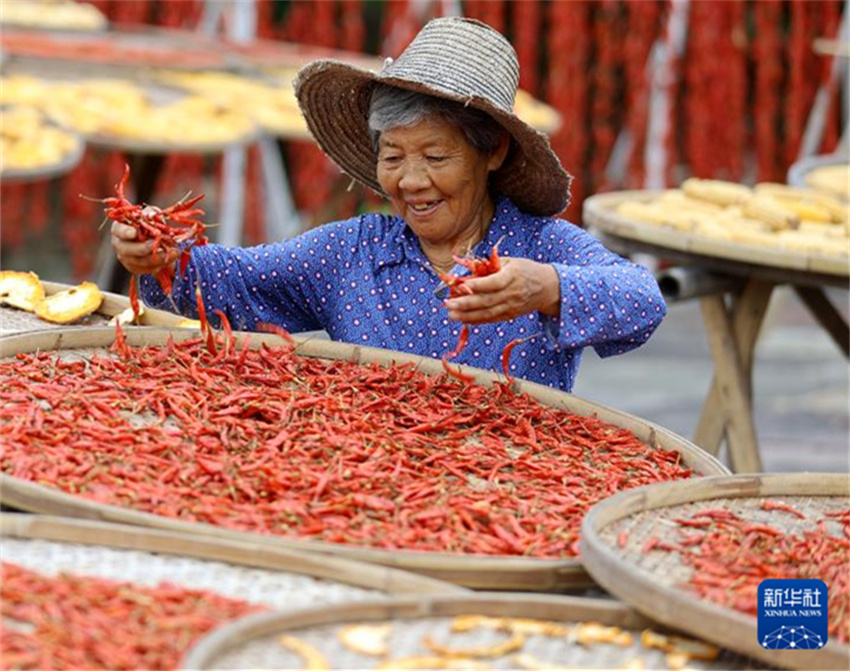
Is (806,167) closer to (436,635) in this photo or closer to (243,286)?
(243,286)

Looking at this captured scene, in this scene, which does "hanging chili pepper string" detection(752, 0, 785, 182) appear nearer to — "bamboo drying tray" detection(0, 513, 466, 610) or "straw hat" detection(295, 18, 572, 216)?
"straw hat" detection(295, 18, 572, 216)

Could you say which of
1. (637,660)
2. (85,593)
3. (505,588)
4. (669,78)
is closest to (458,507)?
(505,588)

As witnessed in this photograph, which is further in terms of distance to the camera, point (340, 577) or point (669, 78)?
point (669, 78)

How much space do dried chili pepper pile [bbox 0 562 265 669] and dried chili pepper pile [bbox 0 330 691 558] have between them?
260 mm

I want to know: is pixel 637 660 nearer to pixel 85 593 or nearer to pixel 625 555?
pixel 625 555

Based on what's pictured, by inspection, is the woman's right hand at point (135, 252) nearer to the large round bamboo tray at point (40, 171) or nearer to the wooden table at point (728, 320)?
the wooden table at point (728, 320)

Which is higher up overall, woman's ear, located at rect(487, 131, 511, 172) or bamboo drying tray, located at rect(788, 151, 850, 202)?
woman's ear, located at rect(487, 131, 511, 172)

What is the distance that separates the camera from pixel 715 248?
4863 millimetres

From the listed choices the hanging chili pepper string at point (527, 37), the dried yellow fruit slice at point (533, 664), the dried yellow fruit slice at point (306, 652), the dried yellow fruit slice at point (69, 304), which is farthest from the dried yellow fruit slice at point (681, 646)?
the hanging chili pepper string at point (527, 37)

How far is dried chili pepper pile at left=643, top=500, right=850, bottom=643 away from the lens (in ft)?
6.86

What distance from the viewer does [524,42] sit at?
11.4m

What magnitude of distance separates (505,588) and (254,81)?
26.3 ft

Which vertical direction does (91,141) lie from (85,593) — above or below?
below

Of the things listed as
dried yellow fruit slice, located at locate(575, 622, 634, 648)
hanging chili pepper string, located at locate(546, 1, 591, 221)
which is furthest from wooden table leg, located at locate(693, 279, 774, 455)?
hanging chili pepper string, located at locate(546, 1, 591, 221)
